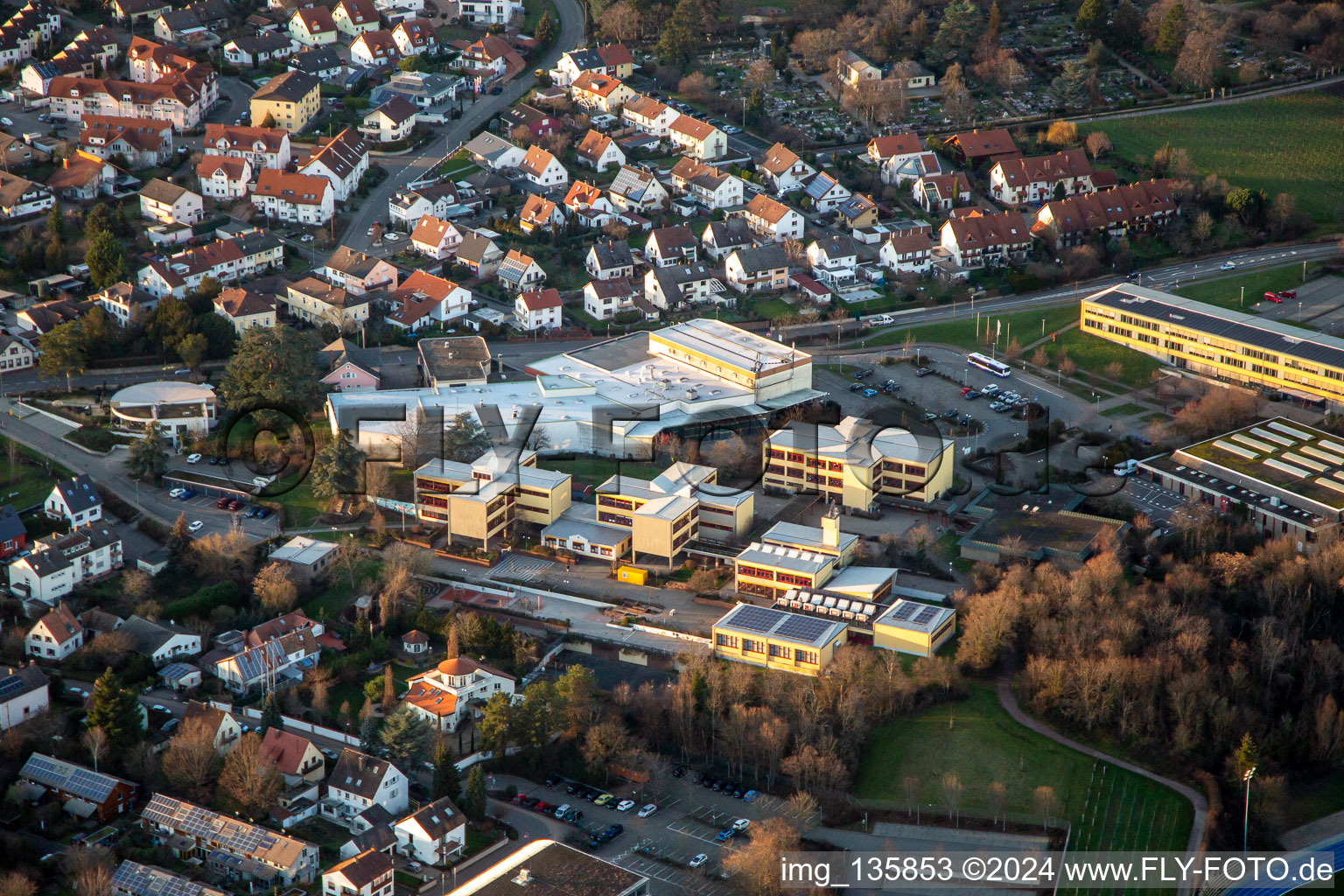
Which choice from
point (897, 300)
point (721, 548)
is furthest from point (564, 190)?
point (721, 548)

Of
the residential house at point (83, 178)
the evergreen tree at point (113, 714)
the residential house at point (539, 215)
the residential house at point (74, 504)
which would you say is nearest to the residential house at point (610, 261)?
the residential house at point (539, 215)

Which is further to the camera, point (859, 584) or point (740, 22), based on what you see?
point (740, 22)

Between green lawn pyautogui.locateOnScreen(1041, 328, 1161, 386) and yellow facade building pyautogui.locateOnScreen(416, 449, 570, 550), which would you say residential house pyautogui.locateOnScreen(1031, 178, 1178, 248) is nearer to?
green lawn pyautogui.locateOnScreen(1041, 328, 1161, 386)

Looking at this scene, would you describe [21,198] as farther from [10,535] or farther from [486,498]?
[486,498]

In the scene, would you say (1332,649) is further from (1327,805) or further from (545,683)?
(545,683)

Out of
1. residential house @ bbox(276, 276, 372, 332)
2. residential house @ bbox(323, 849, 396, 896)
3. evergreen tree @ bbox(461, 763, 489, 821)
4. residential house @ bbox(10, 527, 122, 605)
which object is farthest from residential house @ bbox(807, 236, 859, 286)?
residential house @ bbox(323, 849, 396, 896)

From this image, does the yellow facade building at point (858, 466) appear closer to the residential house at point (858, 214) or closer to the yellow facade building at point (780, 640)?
the yellow facade building at point (780, 640)

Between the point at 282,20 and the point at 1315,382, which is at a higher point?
the point at 282,20

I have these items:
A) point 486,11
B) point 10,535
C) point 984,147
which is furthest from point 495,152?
point 10,535
